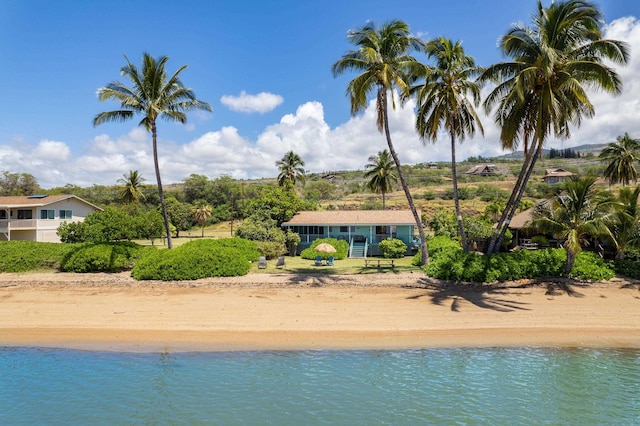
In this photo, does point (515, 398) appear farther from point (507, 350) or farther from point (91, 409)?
point (91, 409)

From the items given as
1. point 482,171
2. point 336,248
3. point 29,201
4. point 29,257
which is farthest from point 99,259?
point 482,171

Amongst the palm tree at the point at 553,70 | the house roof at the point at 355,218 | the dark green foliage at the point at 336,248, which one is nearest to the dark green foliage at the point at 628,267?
the palm tree at the point at 553,70

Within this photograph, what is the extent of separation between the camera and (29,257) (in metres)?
24.7

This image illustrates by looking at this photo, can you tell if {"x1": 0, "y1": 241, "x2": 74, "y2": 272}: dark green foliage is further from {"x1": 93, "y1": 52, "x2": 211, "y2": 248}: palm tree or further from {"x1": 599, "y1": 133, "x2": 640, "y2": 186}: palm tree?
{"x1": 599, "y1": 133, "x2": 640, "y2": 186}: palm tree

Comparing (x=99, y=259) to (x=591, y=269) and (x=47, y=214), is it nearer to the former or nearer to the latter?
(x=47, y=214)

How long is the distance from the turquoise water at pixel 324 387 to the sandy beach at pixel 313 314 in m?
0.91

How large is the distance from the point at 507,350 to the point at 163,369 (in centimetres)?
1071

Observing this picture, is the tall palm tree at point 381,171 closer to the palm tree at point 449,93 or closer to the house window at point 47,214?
the palm tree at point 449,93

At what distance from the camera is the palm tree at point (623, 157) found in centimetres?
3688

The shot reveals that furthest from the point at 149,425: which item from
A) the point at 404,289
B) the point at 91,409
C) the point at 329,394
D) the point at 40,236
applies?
the point at 40,236

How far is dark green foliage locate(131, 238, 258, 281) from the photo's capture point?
21578mm

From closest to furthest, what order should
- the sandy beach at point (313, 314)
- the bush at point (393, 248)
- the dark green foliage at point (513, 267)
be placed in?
1. the sandy beach at point (313, 314)
2. the dark green foliage at point (513, 267)
3. the bush at point (393, 248)

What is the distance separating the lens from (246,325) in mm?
15750

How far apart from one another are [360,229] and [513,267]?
17.0 meters
